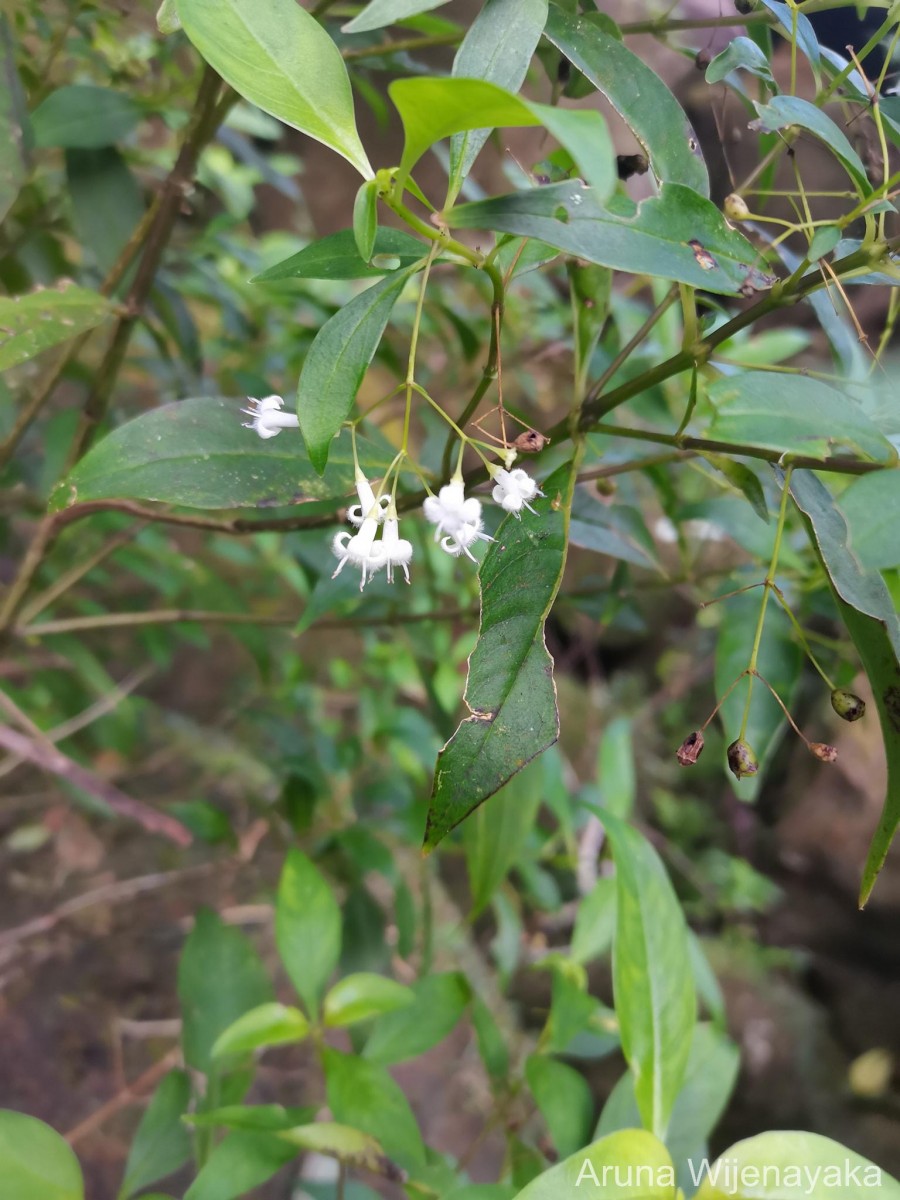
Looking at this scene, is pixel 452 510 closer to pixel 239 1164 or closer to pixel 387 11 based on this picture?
pixel 387 11

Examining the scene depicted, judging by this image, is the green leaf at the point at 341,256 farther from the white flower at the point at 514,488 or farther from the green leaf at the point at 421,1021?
the green leaf at the point at 421,1021

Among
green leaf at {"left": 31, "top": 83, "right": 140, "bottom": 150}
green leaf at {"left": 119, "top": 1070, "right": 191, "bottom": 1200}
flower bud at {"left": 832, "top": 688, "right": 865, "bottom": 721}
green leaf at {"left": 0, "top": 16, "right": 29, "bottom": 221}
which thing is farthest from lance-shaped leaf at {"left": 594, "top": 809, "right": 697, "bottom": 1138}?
green leaf at {"left": 31, "top": 83, "right": 140, "bottom": 150}

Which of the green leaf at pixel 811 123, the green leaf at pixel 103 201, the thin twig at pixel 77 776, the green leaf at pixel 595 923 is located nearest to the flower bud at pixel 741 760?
the green leaf at pixel 811 123

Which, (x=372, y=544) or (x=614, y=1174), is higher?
(x=372, y=544)

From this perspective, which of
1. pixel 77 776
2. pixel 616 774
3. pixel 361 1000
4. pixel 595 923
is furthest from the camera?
pixel 616 774

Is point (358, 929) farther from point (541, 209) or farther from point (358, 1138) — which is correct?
point (541, 209)

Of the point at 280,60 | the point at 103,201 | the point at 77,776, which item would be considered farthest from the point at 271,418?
the point at 103,201

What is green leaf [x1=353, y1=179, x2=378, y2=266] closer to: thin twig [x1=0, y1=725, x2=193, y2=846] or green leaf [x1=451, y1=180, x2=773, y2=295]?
green leaf [x1=451, y1=180, x2=773, y2=295]

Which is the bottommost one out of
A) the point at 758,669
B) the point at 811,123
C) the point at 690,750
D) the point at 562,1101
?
the point at 562,1101
